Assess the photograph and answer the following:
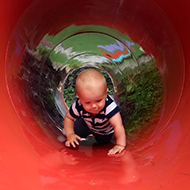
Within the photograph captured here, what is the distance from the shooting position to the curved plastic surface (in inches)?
25.9

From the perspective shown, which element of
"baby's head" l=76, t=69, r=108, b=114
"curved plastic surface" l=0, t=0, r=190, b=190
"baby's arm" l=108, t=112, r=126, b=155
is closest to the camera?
"curved plastic surface" l=0, t=0, r=190, b=190

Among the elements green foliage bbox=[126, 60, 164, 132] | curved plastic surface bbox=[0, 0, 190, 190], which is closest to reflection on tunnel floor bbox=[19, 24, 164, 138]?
green foliage bbox=[126, 60, 164, 132]

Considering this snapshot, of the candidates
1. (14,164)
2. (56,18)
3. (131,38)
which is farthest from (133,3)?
(14,164)

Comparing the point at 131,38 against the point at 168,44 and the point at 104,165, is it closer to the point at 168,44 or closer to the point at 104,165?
the point at 168,44

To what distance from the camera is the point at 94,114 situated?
1.14 meters

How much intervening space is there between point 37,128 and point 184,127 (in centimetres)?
59

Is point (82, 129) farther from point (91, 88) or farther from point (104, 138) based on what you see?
point (91, 88)

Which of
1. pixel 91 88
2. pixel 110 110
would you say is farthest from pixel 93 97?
pixel 110 110

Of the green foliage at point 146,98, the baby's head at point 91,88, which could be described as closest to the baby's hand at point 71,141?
the baby's head at point 91,88

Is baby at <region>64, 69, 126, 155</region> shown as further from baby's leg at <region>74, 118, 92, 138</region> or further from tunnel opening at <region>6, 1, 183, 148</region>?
tunnel opening at <region>6, 1, 183, 148</region>

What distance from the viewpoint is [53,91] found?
5.11 ft

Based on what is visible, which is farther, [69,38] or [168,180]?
[69,38]

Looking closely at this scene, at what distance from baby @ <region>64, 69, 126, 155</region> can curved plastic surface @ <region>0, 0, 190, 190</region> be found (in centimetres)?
9

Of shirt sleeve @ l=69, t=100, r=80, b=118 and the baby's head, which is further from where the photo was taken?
shirt sleeve @ l=69, t=100, r=80, b=118
